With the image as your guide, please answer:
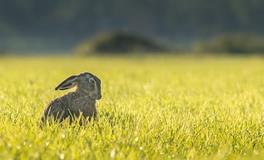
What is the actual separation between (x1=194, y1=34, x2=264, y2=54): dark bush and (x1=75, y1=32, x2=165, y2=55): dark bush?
5965mm

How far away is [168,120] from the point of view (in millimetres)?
7355

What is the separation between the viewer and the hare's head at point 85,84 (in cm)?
679

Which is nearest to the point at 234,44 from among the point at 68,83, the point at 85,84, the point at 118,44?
the point at 118,44

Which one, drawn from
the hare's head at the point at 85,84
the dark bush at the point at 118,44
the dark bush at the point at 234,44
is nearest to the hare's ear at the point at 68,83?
the hare's head at the point at 85,84

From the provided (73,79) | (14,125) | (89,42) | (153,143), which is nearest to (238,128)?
(153,143)

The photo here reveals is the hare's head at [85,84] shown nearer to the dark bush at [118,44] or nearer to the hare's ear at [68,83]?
the hare's ear at [68,83]

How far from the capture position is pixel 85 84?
6938mm

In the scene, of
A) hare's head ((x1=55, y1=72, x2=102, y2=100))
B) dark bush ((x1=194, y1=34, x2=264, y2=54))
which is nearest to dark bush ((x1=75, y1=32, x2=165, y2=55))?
dark bush ((x1=194, y1=34, x2=264, y2=54))

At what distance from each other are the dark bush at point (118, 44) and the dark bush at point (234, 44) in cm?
597

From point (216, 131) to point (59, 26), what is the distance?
14710 centimetres

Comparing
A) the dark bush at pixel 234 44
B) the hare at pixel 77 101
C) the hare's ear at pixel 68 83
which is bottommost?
the hare at pixel 77 101

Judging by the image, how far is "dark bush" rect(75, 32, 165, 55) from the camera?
6800 centimetres

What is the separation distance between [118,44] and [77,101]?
203 feet

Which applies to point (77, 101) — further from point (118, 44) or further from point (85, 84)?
point (118, 44)
